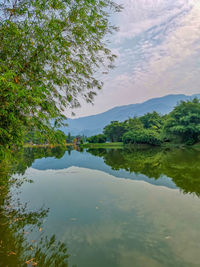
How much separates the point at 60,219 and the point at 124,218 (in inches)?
78.4

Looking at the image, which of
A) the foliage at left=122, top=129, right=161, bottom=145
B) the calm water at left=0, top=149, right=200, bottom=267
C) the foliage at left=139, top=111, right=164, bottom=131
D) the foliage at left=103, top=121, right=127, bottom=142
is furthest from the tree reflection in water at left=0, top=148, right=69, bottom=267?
the foliage at left=103, top=121, right=127, bottom=142

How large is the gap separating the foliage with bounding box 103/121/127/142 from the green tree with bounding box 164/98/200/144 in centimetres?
2855

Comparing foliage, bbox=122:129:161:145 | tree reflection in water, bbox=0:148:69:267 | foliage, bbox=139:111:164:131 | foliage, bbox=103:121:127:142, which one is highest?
foliage, bbox=139:111:164:131

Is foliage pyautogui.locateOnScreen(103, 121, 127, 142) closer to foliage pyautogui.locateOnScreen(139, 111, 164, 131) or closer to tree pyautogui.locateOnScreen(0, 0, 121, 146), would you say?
foliage pyautogui.locateOnScreen(139, 111, 164, 131)

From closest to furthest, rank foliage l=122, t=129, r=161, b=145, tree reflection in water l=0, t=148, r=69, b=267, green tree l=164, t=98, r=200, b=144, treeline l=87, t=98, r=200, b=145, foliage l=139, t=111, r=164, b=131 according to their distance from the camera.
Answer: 1. tree reflection in water l=0, t=148, r=69, b=267
2. green tree l=164, t=98, r=200, b=144
3. treeline l=87, t=98, r=200, b=145
4. foliage l=122, t=129, r=161, b=145
5. foliage l=139, t=111, r=164, b=131

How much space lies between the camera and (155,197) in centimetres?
672

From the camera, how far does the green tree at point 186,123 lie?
141 feet

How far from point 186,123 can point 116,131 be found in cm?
3709

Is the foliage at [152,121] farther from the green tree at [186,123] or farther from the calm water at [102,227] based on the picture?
the calm water at [102,227]

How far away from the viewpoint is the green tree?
43.0 m

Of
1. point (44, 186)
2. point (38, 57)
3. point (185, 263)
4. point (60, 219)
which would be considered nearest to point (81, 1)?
point (38, 57)

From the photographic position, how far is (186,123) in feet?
146

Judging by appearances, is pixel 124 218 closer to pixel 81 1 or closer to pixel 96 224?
pixel 96 224

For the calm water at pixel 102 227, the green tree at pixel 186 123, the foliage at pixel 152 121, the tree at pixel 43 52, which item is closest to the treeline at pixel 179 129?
the green tree at pixel 186 123
